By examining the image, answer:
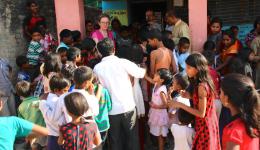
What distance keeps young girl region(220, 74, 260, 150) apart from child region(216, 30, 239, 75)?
9.72ft


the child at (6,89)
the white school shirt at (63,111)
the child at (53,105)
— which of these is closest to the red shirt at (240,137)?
the white school shirt at (63,111)

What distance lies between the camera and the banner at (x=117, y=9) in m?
8.16

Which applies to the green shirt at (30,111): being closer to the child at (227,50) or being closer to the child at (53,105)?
the child at (53,105)

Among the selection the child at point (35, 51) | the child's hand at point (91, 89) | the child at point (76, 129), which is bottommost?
the child at point (76, 129)

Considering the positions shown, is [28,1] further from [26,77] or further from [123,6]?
[123,6]

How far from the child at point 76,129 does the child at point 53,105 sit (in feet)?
1.51

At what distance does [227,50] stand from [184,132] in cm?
241

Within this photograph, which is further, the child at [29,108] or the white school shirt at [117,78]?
the child at [29,108]

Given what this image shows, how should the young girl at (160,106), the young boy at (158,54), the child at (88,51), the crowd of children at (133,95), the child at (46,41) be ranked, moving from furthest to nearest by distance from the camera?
→ the child at (46,41) → the child at (88,51) → the young boy at (158,54) → the young girl at (160,106) → the crowd of children at (133,95)

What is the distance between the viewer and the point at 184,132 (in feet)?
10.6

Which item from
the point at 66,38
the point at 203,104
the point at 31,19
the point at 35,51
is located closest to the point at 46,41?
the point at 35,51

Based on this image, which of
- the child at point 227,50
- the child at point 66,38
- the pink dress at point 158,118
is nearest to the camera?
the pink dress at point 158,118

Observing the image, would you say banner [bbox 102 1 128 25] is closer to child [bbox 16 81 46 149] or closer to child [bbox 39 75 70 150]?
child [bbox 16 81 46 149]

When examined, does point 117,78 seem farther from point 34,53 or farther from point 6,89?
point 6,89
